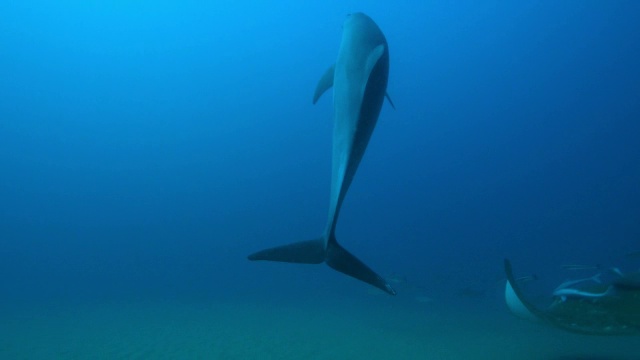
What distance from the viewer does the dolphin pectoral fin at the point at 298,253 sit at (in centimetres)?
281

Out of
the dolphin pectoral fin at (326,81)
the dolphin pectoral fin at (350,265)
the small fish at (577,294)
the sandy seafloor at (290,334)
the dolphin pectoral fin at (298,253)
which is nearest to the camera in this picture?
the dolphin pectoral fin at (350,265)

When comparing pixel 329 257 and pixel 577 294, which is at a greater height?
pixel 329 257

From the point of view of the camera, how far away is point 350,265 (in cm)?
272

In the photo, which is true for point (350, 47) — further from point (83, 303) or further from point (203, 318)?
point (83, 303)

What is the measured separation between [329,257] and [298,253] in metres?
0.24

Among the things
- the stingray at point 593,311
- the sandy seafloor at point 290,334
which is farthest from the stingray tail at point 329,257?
the sandy seafloor at point 290,334

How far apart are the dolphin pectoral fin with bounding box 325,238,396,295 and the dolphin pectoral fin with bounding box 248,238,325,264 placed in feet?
0.22

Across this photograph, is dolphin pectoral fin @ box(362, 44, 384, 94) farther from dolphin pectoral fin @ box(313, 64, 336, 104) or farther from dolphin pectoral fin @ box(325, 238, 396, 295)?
dolphin pectoral fin @ box(325, 238, 396, 295)

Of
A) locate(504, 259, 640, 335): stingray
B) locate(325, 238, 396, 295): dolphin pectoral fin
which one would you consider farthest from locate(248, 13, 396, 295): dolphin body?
locate(504, 259, 640, 335): stingray

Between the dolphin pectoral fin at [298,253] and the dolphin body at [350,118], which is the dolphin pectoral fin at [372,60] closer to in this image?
the dolphin body at [350,118]

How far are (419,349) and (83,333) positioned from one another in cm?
721

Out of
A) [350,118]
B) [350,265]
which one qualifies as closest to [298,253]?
[350,265]

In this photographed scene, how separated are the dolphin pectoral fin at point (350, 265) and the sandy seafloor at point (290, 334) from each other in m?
4.32

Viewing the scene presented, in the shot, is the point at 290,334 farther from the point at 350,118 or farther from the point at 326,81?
the point at 350,118
